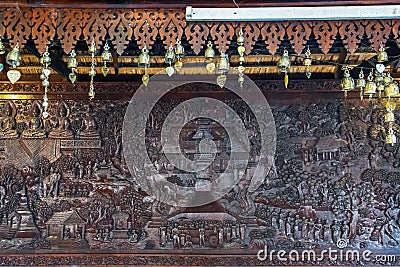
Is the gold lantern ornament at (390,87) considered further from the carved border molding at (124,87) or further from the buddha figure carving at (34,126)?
the buddha figure carving at (34,126)

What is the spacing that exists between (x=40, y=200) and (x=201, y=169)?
70.4 inches

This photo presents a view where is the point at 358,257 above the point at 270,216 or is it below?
below

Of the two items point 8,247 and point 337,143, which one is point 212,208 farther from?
point 8,247

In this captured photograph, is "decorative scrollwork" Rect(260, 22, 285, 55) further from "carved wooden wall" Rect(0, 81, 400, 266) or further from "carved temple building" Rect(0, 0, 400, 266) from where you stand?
"carved wooden wall" Rect(0, 81, 400, 266)

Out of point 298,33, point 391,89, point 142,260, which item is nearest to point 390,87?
point 391,89

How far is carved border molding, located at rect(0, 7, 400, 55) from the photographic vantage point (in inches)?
115

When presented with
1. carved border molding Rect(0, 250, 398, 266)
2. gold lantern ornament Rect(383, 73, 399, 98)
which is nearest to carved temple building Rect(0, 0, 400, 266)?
carved border molding Rect(0, 250, 398, 266)

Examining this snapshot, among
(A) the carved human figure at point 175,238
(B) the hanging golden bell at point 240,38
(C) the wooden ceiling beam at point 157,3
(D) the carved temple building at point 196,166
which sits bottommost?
(A) the carved human figure at point 175,238

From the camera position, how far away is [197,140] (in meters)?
4.68

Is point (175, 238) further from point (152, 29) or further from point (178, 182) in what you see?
point (152, 29)

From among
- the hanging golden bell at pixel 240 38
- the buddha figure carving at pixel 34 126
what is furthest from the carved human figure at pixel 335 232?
the buddha figure carving at pixel 34 126

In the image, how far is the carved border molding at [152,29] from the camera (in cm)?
293

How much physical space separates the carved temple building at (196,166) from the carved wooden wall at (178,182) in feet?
0.04

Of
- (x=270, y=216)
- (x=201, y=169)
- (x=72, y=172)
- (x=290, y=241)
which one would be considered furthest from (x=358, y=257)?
(x=72, y=172)
